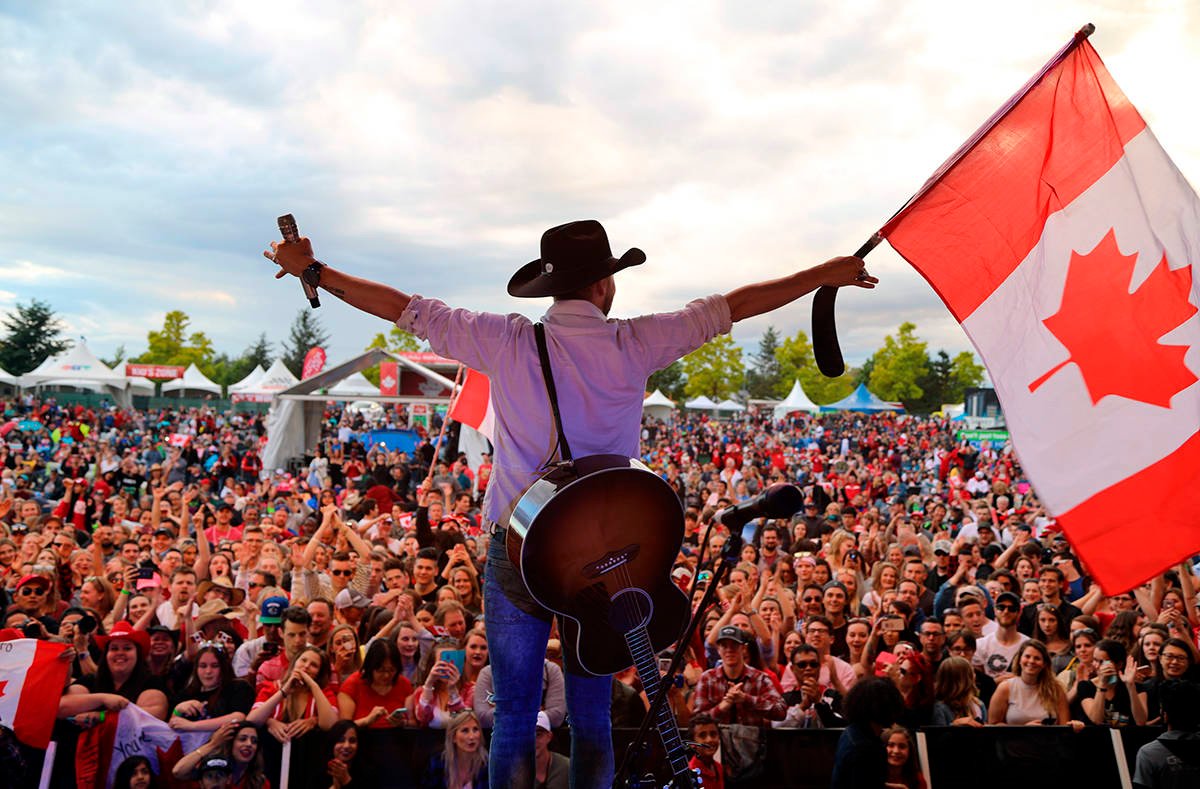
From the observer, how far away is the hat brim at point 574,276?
92.3 inches

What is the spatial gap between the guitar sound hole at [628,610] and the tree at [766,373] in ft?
288

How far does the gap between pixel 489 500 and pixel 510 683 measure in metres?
0.44

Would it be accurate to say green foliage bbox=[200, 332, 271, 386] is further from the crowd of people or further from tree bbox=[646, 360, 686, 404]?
the crowd of people

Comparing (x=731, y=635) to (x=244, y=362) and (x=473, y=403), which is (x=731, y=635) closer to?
(x=473, y=403)

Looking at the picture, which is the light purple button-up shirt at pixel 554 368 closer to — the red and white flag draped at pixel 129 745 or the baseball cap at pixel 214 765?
the baseball cap at pixel 214 765

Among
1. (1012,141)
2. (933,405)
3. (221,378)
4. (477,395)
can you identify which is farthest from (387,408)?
(221,378)

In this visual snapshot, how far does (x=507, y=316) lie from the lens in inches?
91.9

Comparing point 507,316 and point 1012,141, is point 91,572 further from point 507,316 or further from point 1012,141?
point 1012,141

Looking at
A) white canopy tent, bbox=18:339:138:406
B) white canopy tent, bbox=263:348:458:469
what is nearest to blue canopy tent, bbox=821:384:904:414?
white canopy tent, bbox=263:348:458:469

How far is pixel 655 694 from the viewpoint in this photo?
207 centimetres

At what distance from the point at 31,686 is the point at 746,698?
371 centimetres

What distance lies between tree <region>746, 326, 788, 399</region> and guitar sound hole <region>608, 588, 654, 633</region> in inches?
3460

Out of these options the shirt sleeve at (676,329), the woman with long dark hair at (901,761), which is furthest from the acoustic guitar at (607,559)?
the woman with long dark hair at (901,761)

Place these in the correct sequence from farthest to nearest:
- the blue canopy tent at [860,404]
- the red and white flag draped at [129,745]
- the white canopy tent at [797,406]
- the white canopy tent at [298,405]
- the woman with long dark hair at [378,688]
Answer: the white canopy tent at [797,406] < the blue canopy tent at [860,404] < the white canopy tent at [298,405] < the woman with long dark hair at [378,688] < the red and white flag draped at [129,745]
